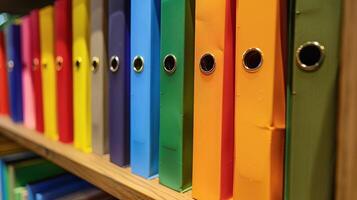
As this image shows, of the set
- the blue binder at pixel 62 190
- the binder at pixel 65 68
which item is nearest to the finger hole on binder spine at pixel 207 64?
the binder at pixel 65 68

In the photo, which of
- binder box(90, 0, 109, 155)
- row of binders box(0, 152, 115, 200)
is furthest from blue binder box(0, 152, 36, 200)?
binder box(90, 0, 109, 155)

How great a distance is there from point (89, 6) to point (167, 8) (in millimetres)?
250

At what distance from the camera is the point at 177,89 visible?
1.36ft

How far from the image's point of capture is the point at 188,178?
0.42 metres

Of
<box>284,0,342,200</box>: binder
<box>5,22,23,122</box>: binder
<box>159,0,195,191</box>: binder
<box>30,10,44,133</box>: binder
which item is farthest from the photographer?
<box>5,22,23,122</box>: binder

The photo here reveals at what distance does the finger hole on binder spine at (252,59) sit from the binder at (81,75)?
1.24 ft

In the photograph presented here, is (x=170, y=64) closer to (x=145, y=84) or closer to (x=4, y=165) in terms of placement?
(x=145, y=84)

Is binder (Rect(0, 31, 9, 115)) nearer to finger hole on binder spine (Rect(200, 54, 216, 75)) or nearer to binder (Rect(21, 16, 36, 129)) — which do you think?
binder (Rect(21, 16, 36, 129))

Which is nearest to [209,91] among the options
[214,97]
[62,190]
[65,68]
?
[214,97]

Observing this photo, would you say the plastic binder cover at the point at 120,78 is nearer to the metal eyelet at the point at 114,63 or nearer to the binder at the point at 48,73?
the metal eyelet at the point at 114,63

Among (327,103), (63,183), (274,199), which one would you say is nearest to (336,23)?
(327,103)

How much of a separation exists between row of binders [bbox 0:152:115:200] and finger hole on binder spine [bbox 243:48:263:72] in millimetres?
548

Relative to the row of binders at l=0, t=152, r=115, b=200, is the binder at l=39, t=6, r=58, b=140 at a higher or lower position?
higher

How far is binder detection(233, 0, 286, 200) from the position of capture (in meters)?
0.31
